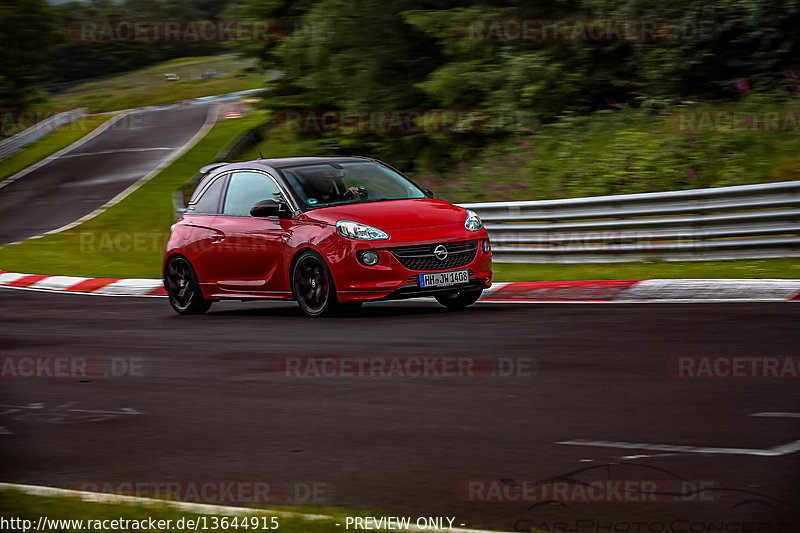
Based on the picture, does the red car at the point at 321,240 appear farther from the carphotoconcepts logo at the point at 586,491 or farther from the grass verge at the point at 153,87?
the grass verge at the point at 153,87

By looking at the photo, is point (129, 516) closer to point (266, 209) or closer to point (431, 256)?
point (431, 256)

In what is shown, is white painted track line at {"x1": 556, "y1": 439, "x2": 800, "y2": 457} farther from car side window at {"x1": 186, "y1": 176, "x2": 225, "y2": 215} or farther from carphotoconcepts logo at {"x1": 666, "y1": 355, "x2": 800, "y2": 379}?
car side window at {"x1": 186, "y1": 176, "x2": 225, "y2": 215}

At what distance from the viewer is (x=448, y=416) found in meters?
6.29

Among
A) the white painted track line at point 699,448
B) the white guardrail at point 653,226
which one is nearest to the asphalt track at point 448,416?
the white painted track line at point 699,448

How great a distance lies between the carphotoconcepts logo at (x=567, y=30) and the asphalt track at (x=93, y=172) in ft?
37.7

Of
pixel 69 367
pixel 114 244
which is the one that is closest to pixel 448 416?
pixel 69 367

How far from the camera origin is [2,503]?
15.0ft

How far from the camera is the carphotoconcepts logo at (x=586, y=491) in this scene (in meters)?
4.46

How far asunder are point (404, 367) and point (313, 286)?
3.62m

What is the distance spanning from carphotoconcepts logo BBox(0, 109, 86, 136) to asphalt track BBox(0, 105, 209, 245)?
2.26 metres

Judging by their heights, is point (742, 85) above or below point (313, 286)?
above

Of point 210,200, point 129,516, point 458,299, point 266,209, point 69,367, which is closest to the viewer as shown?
point 129,516

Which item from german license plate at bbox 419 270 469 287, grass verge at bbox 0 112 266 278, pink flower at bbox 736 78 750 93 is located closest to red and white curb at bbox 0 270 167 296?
grass verge at bbox 0 112 266 278

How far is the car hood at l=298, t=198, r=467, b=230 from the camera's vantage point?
11.2m
